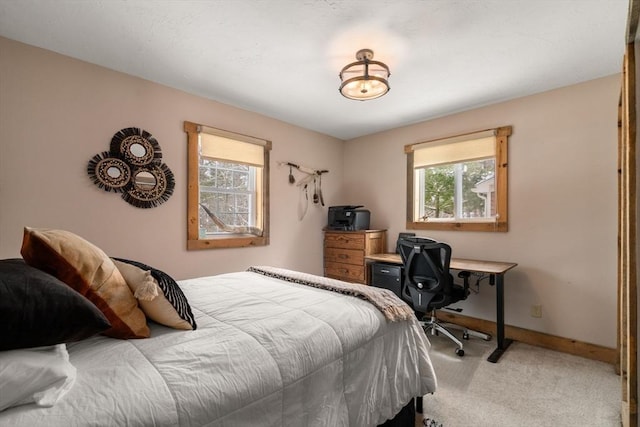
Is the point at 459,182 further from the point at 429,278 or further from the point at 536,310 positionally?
the point at 536,310

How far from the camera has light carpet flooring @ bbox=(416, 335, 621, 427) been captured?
1748 mm

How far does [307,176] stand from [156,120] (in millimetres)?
1914

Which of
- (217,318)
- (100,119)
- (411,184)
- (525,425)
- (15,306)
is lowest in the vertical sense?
(525,425)

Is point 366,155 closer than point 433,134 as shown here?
No

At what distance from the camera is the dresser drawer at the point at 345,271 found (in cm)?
365

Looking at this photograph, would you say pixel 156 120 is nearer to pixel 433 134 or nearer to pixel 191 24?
pixel 191 24

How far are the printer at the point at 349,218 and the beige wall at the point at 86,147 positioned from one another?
52.0 inches

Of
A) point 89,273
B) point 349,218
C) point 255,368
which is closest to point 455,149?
point 349,218

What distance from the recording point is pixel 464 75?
8.19 feet

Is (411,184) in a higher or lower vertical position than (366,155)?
lower

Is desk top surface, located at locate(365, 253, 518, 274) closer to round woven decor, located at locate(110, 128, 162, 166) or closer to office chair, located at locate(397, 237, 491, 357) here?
office chair, located at locate(397, 237, 491, 357)

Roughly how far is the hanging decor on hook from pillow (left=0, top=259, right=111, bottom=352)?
2.96 m

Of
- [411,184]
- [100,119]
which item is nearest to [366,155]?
[411,184]

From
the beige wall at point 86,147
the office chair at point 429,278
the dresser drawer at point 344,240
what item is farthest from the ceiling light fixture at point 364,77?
the dresser drawer at point 344,240
